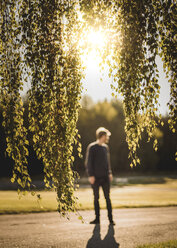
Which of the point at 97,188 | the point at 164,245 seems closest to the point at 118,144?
the point at 97,188

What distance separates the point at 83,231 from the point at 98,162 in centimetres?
193

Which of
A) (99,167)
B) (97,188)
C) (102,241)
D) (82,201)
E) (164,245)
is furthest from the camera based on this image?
(82,201)

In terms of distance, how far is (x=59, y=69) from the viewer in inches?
170

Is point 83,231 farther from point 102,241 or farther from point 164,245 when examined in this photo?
point 164,245

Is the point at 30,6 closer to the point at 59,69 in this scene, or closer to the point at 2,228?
the point at 59,69

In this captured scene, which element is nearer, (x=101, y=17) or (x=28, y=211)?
(x=101, y=17)

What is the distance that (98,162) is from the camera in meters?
8.49

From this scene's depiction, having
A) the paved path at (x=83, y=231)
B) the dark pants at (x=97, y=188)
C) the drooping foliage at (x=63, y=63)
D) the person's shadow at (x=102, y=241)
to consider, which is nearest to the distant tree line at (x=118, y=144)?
the paved path at (x=83, y=231)

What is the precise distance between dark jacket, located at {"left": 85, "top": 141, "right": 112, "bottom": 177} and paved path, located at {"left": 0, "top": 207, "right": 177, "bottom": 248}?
1.22 meters

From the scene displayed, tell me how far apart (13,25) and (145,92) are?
1882mm

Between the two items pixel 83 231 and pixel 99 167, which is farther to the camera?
pixel 99 167

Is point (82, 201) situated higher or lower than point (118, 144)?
lower

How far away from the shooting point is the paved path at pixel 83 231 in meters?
6.04

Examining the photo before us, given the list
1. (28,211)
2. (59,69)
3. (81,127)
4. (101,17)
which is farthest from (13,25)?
(81,127)
